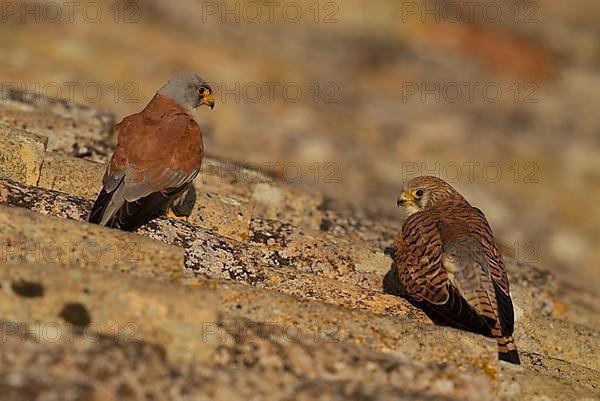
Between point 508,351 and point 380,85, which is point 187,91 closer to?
point 508,351

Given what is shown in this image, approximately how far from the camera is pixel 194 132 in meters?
6.45

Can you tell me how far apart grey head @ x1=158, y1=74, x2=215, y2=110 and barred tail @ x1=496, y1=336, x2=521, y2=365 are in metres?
3.45

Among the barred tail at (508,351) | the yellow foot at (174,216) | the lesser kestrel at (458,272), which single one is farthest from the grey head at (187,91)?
the barred tail at (508,351)

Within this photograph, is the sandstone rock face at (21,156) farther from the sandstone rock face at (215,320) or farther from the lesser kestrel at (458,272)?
the lesser kestrel at (458,272)

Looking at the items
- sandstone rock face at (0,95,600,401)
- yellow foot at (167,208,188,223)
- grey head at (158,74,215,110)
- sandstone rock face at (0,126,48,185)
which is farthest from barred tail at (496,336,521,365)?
grey head at (158,74,215,110)

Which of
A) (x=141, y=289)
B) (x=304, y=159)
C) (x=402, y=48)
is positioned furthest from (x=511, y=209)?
(x=141, y=289)

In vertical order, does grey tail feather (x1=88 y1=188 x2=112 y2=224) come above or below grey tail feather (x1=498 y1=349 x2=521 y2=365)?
above

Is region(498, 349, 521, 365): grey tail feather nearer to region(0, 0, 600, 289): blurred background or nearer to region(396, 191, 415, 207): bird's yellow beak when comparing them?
region(396, 191, 415, 207): bird's yellow beak

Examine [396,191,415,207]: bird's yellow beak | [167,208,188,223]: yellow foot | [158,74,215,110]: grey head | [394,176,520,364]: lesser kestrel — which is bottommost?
[167,208,188,223]: yellow foot

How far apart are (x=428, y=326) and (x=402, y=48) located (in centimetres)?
1431

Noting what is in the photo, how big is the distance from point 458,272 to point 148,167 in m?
2.30

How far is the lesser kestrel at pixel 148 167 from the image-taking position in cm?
546

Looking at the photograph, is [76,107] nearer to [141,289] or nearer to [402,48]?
[141,289]

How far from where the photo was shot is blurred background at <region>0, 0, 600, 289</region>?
12508 millimetres
